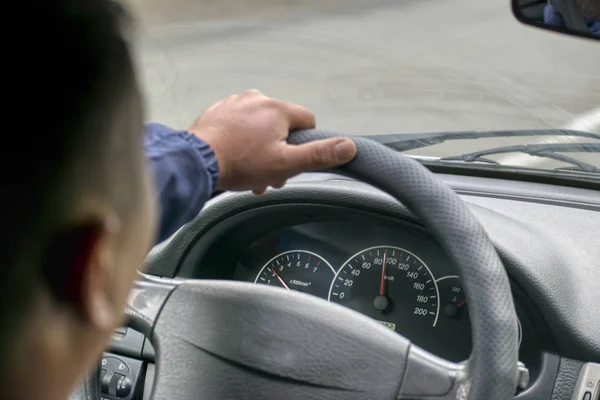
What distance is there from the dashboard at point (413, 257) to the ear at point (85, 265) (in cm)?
145

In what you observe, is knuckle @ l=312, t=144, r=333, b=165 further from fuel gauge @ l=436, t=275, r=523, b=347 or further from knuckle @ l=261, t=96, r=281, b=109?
fuel gauge @ l=436, t=275, r=523, b=347

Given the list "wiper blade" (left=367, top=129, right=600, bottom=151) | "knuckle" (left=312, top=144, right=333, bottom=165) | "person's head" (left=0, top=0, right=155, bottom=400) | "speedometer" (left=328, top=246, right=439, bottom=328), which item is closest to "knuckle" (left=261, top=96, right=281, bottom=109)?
"knuckle" (left=312, top=144, right=333, bottom=165)

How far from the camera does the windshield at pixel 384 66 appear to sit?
395cm

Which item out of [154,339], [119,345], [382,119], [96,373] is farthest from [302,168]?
[382,119]

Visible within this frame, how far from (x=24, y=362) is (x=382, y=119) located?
345 cm

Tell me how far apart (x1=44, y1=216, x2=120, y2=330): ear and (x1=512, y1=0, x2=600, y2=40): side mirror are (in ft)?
4.02

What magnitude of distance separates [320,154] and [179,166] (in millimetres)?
221

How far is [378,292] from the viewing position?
239cm

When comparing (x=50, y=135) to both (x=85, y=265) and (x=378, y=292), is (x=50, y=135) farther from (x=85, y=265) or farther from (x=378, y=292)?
(x=378, y=292)

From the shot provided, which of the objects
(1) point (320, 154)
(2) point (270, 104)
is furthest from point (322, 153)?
(2) point (270, 104)

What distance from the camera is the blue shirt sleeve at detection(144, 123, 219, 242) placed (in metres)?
1.33

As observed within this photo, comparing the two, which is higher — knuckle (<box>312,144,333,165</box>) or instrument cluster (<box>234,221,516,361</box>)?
knuckle (<box>312,144,333,165</box>)

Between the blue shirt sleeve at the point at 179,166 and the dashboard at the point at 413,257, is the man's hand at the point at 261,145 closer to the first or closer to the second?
the blue shirt sleeve at the point at 179,166

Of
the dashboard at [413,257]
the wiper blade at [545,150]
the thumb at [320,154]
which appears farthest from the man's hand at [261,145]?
the wiper blade at [545,150]
